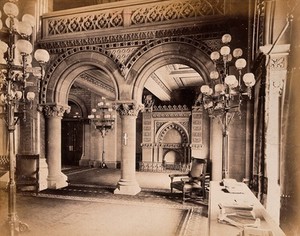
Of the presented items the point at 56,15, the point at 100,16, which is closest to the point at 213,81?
the point at 100,16

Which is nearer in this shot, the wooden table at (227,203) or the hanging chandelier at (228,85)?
the wooden table at (227,203)

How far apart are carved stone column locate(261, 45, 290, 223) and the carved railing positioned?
2.83 metres

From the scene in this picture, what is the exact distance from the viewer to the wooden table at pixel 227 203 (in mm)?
2316

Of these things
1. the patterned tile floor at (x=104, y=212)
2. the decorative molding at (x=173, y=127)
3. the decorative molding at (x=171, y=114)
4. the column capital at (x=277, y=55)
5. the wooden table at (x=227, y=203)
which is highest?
the column capital at (x=277, y=55)

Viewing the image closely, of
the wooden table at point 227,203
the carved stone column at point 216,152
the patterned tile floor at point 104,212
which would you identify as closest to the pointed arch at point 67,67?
the patterned tile floor at point 104,212

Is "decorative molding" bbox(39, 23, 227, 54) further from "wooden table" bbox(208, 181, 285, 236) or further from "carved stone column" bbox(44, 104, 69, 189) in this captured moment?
"wooden table" bbox(208, 181, 285, 236)

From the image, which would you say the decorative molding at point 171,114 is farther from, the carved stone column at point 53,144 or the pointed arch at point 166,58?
the carved stone column at point 53,144

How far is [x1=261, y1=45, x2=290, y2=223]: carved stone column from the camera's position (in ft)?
12.6

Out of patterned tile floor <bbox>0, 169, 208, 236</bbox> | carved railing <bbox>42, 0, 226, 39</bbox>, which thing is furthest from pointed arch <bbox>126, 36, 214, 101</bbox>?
patterned tile floor <bbox>0, 169, 208, 236</bbox>

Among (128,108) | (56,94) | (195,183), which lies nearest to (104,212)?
(195,183)

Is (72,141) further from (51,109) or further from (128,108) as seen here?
(128,108)

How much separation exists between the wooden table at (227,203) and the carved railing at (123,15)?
430cm

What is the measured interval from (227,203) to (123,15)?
221 inches

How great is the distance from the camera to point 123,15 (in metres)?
6.90
